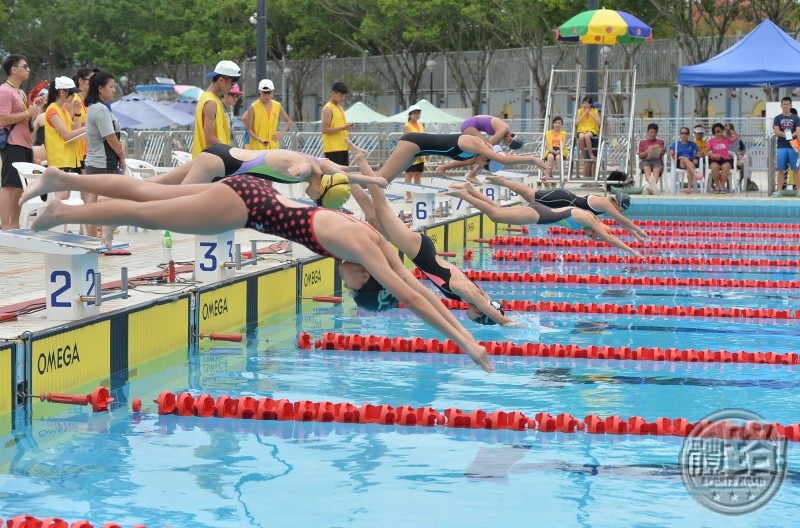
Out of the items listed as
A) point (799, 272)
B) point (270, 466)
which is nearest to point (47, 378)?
point (270, 466)

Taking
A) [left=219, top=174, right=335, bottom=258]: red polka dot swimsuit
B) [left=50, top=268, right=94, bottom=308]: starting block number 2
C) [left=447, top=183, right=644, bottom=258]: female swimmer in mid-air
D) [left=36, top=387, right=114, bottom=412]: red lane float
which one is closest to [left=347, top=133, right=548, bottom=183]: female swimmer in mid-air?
[left=447, top=183, right=644, bottom=258]: female swimmer in mid-air

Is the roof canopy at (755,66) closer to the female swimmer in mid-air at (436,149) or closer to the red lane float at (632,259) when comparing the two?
the red lane float at (632,259)

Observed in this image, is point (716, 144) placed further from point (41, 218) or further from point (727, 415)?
point (41, 218)

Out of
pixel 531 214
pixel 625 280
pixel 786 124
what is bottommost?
pixel 625 280

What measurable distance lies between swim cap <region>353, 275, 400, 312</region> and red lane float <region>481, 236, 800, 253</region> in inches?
310

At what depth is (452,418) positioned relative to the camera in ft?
19.1

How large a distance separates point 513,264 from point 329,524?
7932 millimetres

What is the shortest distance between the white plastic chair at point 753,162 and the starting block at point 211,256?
12.4m

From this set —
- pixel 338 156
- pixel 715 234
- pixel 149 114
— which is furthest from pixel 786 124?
pixel 149 114

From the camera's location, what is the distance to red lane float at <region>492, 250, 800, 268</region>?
12.0 metres

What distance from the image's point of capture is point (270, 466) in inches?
204

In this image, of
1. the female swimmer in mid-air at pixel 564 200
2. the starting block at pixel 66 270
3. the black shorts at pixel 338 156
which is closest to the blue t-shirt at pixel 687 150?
the black shorts at pixel 338 156

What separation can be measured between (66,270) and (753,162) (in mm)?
15569

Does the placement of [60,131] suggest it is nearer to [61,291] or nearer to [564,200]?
[61,291]
